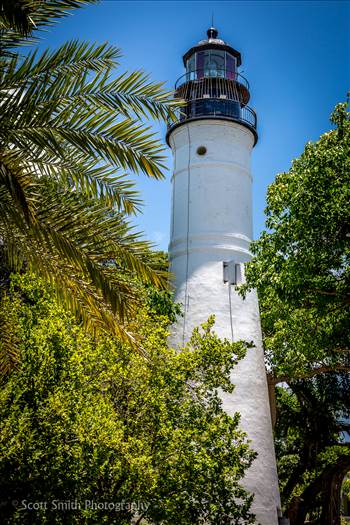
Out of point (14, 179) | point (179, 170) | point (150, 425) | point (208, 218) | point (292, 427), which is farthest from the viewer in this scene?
point (292, 427)

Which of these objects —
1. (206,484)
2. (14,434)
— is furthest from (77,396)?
(206,484)

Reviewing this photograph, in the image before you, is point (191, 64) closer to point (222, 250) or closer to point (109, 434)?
point (222, 250)

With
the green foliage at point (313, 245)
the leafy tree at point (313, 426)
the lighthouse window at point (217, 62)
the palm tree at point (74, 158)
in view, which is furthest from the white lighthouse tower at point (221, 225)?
the palm tree at point (74, 158)

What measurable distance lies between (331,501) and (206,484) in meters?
9.37

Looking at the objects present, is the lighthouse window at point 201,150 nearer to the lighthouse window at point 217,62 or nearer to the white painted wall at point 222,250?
the white painted wall at point 222,250

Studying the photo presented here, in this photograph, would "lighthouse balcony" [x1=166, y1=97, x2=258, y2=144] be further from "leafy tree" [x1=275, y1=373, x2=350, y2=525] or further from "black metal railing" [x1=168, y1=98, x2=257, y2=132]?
"leafy tree" [x1=275, y1=373, x2=350, y2=525]

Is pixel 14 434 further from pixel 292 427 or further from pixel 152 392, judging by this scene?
pixel 292 427

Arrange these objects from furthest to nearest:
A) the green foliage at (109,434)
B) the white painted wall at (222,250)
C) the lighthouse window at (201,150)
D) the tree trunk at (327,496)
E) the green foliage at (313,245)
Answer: the lighthouse window at (201,150) < the tree trunk at (327,496) < the white painted wall at (222,250) < the green foliage at (313,245) < the green foliage at (109,434)

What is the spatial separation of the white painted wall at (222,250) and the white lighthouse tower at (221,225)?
25 millimetres

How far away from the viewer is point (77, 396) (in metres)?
7.79

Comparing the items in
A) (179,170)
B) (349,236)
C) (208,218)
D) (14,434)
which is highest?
(179,170)

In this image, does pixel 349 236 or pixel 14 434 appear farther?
pixel 349 236

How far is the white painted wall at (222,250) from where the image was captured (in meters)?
13.4

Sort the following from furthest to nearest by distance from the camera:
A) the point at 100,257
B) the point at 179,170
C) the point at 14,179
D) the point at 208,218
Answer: the point at 179,170 → the point at 208,218 → the point at 100,257 → the point at 14,179
